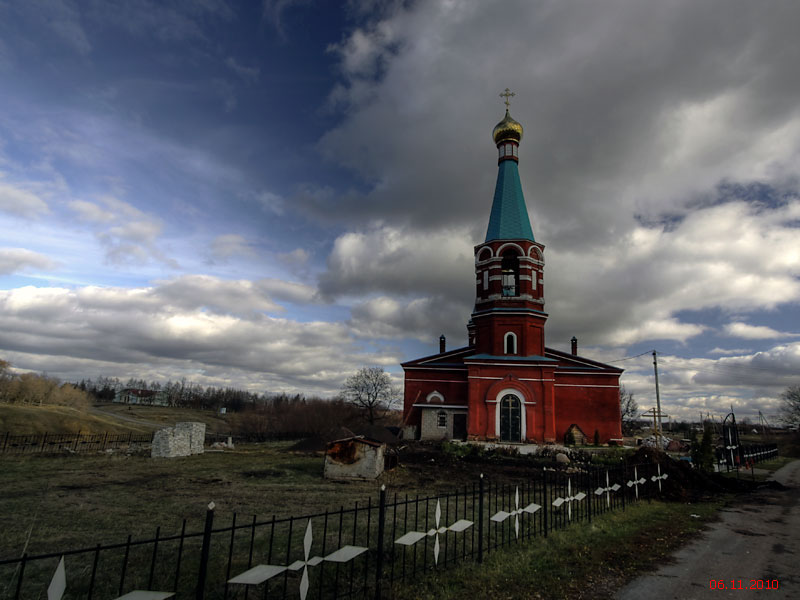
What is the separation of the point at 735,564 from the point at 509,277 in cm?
2608

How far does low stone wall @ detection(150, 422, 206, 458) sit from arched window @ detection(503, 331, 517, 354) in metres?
19.8

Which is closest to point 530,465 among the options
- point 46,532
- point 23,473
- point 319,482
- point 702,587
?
point 319,482

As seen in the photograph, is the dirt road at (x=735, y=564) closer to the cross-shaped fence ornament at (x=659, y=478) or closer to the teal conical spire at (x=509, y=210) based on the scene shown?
the cross-shaped fence ornament at (x=659, y=478)

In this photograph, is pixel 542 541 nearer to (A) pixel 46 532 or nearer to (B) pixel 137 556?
(B) pixel 137 556

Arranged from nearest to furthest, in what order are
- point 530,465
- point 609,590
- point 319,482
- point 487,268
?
point 609,590, point 319,482, point 530,465, point 487,268

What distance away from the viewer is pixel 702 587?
6734mm

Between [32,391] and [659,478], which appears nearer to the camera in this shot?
[659,478]

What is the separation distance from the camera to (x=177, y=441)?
23.6m

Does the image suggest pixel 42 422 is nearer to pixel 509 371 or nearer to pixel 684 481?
pixel 509 371

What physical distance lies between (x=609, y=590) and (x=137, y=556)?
24.9 ft

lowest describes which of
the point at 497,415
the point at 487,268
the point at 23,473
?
the point at 23,473
